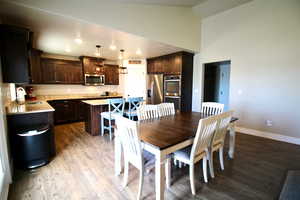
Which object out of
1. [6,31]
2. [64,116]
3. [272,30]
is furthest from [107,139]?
[272,30]

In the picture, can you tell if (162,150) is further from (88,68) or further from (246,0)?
(88,68)

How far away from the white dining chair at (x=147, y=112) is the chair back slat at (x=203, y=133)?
1058 mm

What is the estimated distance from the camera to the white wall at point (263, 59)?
10.5 ft

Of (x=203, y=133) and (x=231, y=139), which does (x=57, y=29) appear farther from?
(x=231, y=139)

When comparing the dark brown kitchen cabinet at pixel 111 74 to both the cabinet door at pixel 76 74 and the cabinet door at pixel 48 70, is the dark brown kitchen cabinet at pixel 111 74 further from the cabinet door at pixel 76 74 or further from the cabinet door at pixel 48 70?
the cabinet door at pixel 48 70

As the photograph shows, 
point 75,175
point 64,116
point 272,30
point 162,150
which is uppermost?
point 272,30

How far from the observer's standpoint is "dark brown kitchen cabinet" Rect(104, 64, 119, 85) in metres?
6.12

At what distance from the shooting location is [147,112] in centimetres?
262

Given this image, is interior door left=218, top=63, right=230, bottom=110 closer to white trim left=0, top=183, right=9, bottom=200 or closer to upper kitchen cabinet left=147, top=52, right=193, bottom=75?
upper kitchen cabinet left=147, top=52, right=193, bottom=75

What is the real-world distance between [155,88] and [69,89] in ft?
10.9

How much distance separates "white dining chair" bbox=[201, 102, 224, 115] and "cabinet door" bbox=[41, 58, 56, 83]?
4.94m

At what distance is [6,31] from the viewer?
215 cm

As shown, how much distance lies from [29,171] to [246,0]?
578 cm

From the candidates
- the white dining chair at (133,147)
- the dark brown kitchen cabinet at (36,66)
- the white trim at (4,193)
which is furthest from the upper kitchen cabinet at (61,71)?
the white dining chair at (133,147)
